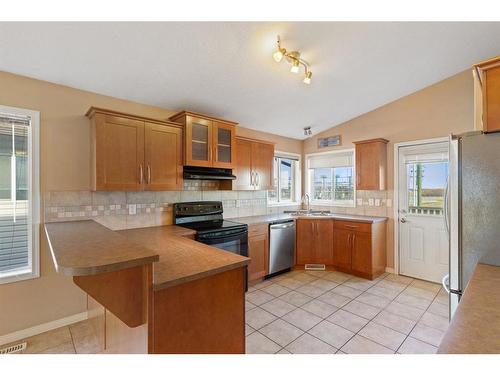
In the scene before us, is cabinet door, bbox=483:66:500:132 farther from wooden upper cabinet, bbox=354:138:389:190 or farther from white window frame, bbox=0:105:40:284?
white window frame, bbox=0:105:40:284

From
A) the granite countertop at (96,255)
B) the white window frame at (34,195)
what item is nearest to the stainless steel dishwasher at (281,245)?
the granite countertop at (96,255)

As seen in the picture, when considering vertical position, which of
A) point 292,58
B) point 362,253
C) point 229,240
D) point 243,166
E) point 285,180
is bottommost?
point 362,253

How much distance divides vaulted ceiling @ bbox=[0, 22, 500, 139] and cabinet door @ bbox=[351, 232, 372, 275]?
1999mm

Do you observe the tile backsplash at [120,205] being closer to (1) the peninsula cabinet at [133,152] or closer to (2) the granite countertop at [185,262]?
(1) the peninsula cabinet at [133,152]

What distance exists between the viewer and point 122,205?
2.79m

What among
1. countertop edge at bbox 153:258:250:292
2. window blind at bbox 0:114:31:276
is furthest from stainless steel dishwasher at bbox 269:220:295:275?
window blind at bbox 0:114:31:276

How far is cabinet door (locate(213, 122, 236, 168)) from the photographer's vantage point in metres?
3.17

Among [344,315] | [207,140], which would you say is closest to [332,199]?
[344,315]

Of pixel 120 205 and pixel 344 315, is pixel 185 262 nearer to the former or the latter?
pixel 120 205

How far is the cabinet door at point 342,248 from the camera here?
12.4 ft

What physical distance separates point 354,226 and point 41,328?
3.80 metres

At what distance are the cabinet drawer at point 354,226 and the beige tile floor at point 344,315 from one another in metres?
0.71

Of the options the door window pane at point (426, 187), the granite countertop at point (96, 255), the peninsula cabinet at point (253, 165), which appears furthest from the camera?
the peninsula cabinet at point (253, 165)
